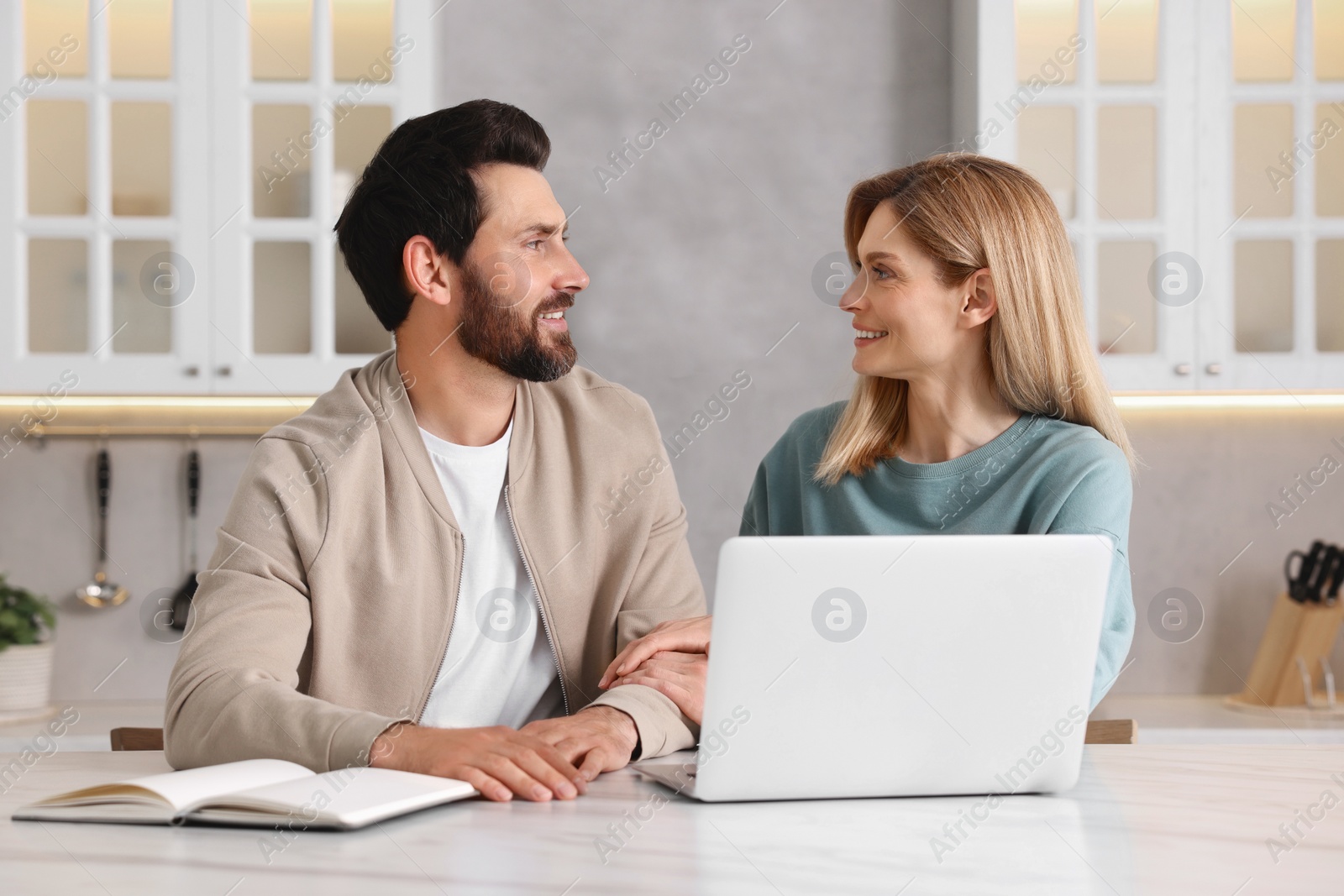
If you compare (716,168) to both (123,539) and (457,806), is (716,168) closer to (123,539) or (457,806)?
(123,539)

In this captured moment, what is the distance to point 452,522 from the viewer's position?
4.51 ft

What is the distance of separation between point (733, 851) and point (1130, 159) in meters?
2.24

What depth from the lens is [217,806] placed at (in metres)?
0.85

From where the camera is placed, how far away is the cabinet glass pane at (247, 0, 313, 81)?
2.53m

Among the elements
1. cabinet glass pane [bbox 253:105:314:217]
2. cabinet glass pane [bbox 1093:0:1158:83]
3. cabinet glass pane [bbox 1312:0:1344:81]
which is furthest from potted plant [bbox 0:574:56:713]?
cabinet glass pane [bbox 1312:0:1344:81]

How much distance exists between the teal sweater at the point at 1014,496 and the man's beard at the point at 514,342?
1.41 ft

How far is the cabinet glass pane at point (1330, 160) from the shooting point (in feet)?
8.54

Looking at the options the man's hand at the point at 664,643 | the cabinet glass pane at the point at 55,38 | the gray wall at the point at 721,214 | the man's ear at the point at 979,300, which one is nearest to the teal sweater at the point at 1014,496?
the man's ear at the point at 979,300

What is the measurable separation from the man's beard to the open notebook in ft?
2.26

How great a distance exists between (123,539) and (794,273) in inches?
→ 68.1

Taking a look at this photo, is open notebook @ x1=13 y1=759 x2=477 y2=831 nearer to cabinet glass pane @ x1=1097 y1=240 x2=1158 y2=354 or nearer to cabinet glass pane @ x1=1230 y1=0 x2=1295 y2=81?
cabinet glass pane @ x1=1097 y1=240 x2=1158 y2=354

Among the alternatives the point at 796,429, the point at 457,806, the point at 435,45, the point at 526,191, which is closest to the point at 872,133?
the point at 435,45

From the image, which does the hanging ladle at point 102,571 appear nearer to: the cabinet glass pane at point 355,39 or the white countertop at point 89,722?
the white countertop at point 89,722

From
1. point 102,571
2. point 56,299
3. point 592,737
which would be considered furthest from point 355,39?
point 592,737
